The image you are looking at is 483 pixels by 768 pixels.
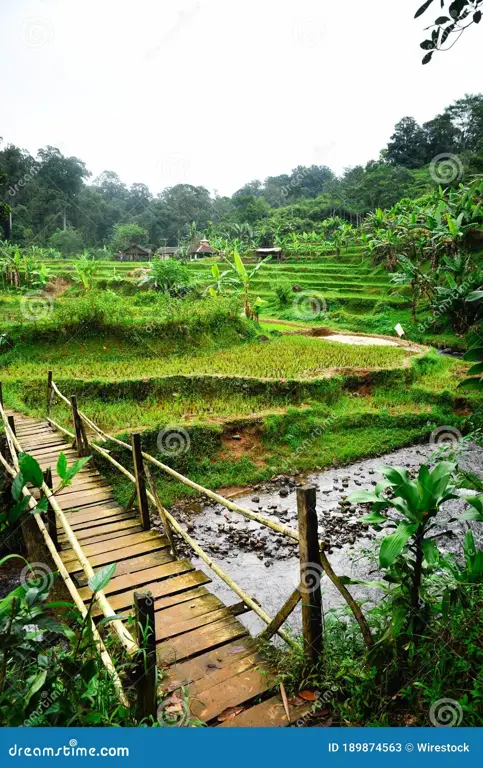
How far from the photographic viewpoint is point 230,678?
297 cm

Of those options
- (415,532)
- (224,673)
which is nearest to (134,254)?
(224,673)

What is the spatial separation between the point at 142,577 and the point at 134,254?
40721 millimetres

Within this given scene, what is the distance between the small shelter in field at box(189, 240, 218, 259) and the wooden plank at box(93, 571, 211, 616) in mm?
38513

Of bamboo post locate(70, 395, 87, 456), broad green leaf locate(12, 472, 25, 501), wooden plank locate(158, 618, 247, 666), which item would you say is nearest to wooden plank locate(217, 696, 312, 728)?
wooden plank locate(158, 618, 247, 666)

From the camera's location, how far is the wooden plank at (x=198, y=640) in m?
3.22

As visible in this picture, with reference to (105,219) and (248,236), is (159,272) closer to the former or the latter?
(248,236)

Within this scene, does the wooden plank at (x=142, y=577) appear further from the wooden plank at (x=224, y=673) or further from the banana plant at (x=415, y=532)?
the banana plant at (x=415, y=532)

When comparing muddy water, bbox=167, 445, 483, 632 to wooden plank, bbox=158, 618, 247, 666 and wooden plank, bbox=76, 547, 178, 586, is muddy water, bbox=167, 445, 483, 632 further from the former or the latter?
wooden plank, bbox=158, 618, 247, 666

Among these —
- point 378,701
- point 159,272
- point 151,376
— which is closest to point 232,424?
point 151,376

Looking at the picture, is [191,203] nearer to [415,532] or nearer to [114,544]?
[114,544]

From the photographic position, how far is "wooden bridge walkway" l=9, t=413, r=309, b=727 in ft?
9.09

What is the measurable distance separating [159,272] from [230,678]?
17042 mm

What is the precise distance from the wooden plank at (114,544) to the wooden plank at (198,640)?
1599 millimetres

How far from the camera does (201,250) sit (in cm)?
4106
